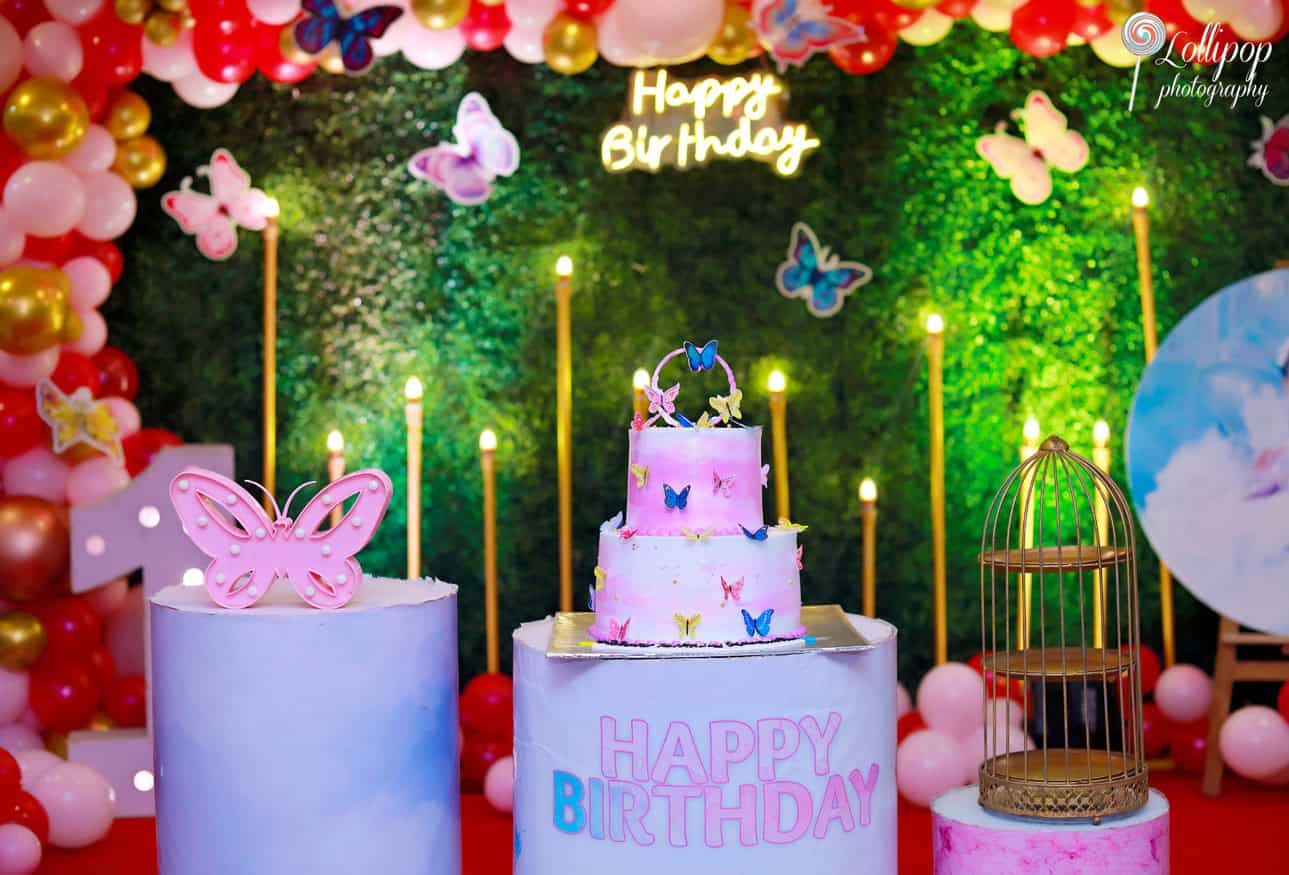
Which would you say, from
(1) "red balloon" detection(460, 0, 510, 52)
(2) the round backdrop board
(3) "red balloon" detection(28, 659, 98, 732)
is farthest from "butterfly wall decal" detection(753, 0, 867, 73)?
(3) "red balloon" detection(28, 659, 98, 732)

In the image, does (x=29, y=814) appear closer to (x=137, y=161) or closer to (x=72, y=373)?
(x=72, y=373)

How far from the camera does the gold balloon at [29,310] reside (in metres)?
4.36

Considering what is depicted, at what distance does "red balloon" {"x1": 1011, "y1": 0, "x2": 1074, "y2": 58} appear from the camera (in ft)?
16.1

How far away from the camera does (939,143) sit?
5242 millimetres

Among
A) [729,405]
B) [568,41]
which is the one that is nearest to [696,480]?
[729,405]

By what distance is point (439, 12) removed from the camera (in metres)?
4.77

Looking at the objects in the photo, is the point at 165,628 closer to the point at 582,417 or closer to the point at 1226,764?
the point at 582,417

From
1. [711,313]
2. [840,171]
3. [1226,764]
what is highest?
[840,171]

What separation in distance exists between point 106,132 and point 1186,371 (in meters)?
3.23

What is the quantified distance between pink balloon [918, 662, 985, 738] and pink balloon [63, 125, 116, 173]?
280 cm

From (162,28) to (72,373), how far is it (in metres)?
1.03

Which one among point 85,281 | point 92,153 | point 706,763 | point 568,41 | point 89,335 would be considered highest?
point 568,41

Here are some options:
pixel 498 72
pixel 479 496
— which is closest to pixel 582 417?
pixel 479 496

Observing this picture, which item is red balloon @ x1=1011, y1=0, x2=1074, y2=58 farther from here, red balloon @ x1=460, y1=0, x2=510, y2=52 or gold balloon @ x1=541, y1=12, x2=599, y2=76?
red balloon @ x1=460, y1=0, x2=510, y2=52
